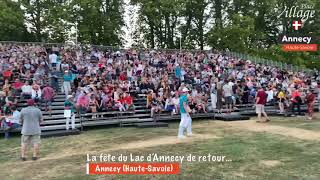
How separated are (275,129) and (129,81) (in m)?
9.70

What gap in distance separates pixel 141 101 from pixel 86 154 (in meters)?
10.1

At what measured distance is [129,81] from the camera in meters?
23.9

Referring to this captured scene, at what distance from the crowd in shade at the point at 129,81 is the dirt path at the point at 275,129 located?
301 cm

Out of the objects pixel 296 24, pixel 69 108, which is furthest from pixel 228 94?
pixel 296 24

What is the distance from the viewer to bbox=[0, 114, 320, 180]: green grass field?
10.3 metres

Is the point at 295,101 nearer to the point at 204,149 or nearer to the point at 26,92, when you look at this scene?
the point at 204,149

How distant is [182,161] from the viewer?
11.4 metres

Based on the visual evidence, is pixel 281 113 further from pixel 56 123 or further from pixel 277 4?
pixel 277 4

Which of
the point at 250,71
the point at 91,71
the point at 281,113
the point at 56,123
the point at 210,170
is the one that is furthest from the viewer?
the point at 250,71

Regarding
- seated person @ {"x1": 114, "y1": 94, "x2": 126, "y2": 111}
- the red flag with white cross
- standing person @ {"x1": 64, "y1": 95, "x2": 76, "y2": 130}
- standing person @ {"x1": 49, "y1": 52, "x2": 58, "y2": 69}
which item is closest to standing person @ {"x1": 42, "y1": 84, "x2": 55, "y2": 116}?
standing person @ {"x1": 64, "y1": 95, "x2": 76, "y2": 130}

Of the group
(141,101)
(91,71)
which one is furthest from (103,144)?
(91,71)

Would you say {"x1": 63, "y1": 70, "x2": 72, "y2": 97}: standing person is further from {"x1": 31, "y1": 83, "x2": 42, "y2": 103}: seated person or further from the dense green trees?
the dense green trees

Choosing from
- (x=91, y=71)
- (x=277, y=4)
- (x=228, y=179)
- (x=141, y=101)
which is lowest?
(x=228, y=179)

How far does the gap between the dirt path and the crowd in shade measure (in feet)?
9.86
